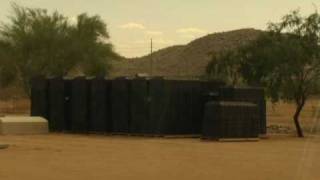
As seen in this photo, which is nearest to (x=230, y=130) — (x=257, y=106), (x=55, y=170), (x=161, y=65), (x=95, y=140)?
(x=257, y=106)

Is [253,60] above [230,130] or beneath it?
above

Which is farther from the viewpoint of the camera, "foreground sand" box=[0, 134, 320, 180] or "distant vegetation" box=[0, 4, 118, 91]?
"distant vegetation" box=[0, 4, 118, 91]

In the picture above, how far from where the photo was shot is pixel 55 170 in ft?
53.5

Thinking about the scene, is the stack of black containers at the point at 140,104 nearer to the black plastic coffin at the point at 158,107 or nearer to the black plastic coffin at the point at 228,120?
the black plastic coffin at the point at 158,107

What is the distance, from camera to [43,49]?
5522 centimetres

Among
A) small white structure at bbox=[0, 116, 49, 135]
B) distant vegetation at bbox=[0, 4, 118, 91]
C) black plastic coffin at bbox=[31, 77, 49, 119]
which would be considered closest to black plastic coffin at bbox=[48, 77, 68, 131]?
black plastic coffin at bbox=[31, 77, 49, 119]

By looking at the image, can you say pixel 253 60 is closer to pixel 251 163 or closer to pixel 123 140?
pixel 123 140

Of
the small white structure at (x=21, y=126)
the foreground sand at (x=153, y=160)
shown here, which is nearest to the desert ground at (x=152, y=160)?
the foreground sand at (x=153, y=160)

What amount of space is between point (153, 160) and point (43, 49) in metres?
37.6

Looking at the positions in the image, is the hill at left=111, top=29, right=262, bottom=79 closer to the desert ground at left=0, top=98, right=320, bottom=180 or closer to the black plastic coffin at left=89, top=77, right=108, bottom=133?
the black plastic coffin at left=89, top=77, right=108, bottom=133

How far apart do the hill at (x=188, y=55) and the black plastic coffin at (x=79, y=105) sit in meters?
69.5

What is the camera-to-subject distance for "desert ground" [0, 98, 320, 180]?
15.7 m

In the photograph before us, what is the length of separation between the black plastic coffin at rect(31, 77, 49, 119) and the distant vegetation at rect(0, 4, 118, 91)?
20191mm

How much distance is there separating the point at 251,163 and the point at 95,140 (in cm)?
952
